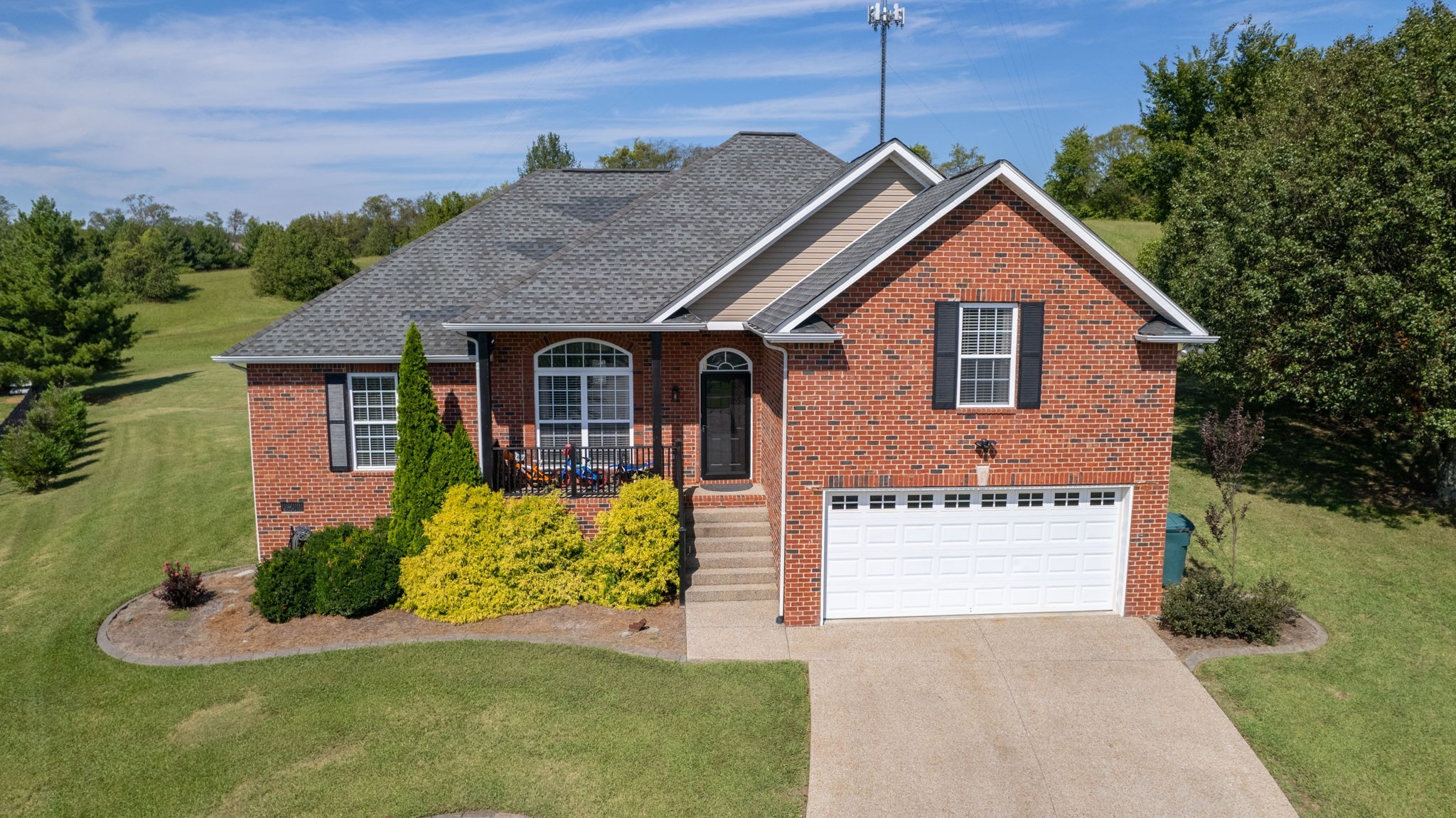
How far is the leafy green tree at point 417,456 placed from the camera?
14000mm

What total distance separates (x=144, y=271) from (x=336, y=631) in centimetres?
7909

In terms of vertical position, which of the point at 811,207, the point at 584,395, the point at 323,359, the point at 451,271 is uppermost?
the point at 811,207

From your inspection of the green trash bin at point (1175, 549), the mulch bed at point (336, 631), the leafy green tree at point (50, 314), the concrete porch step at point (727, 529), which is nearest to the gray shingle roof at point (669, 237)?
the concrete porch step at point (727, 529)

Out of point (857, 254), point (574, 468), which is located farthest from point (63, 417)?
point (857, 254)

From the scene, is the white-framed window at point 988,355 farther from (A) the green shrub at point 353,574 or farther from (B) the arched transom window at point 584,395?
(A) the green shrub at point 353,574

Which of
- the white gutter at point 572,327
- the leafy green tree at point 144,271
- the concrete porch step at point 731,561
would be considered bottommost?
the concrete porch step at point 731,561

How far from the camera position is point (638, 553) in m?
13.6

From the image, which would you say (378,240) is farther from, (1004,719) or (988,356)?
(1004,719)

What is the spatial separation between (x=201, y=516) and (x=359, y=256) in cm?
8153

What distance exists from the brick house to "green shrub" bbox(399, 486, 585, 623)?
109cm

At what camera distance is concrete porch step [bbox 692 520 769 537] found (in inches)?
583

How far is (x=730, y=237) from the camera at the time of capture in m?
16.9

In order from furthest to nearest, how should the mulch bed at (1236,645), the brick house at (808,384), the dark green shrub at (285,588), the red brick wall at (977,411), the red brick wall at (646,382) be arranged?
the red brick wall at (646,382) < the dark green shrub at (285,588) < the brick house at (808,384) < the red brick wall at (977,411) < the mulch bed at (1236,645)

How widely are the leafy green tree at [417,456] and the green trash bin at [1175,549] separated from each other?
11.4 metres
